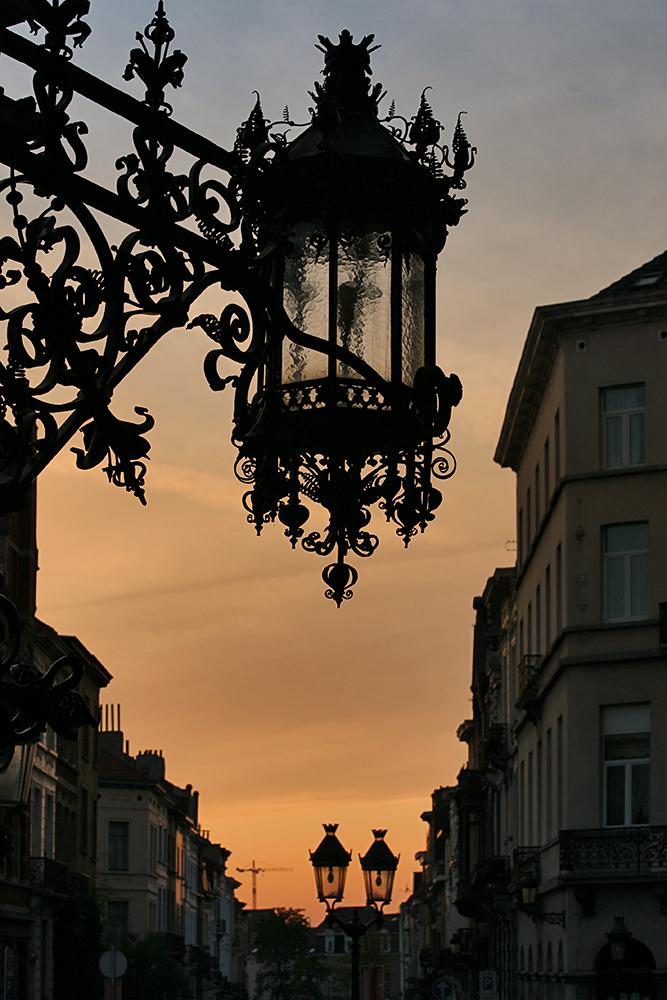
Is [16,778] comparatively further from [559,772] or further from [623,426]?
[559,772]

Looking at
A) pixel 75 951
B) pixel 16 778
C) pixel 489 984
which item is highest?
pixel 16 778

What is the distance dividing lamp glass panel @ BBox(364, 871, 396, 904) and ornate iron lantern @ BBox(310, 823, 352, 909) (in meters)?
0.47

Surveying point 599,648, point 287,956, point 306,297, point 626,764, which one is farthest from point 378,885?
point 287,956

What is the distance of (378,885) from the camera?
21.8 meters

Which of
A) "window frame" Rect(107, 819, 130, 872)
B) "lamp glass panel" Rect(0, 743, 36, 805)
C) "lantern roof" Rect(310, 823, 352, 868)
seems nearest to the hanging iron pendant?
"lamp glass panel" Rect(0, 743, 36, 805)

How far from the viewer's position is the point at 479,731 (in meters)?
72.5

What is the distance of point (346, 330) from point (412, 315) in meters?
0.28

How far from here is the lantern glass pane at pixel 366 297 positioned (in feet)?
19.2

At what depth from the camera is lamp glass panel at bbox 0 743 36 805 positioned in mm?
5512

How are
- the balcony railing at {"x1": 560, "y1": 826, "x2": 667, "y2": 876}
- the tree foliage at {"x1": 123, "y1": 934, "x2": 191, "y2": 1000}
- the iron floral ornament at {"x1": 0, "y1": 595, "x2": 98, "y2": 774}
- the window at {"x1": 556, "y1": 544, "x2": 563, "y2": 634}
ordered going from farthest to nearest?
the tree foliage at {"x1": 123, "y1": 934, "x2": 191, "y2": 1000}
the window at {"x1": 556, "y1": 544, "x2": 563, "y2": 634}
the balcony railing at {"x1": 560, "y1": 826, "x2": 667, "y2": 876}
the iron floral ornament at {"x1": 0, "y1": 595, "x2": 98, "y2": 774}

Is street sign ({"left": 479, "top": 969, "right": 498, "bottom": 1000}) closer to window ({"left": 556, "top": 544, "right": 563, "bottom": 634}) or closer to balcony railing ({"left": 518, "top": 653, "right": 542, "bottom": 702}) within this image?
balcony railing ({"left": 518, "top": 653, "right": 542, "bottom": 702})

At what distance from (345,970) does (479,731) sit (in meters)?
124

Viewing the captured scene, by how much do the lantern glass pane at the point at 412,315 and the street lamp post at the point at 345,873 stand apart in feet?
53.2

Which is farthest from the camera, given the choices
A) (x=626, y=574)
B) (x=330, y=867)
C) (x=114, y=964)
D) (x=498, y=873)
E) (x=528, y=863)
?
(x=498, y=873)
